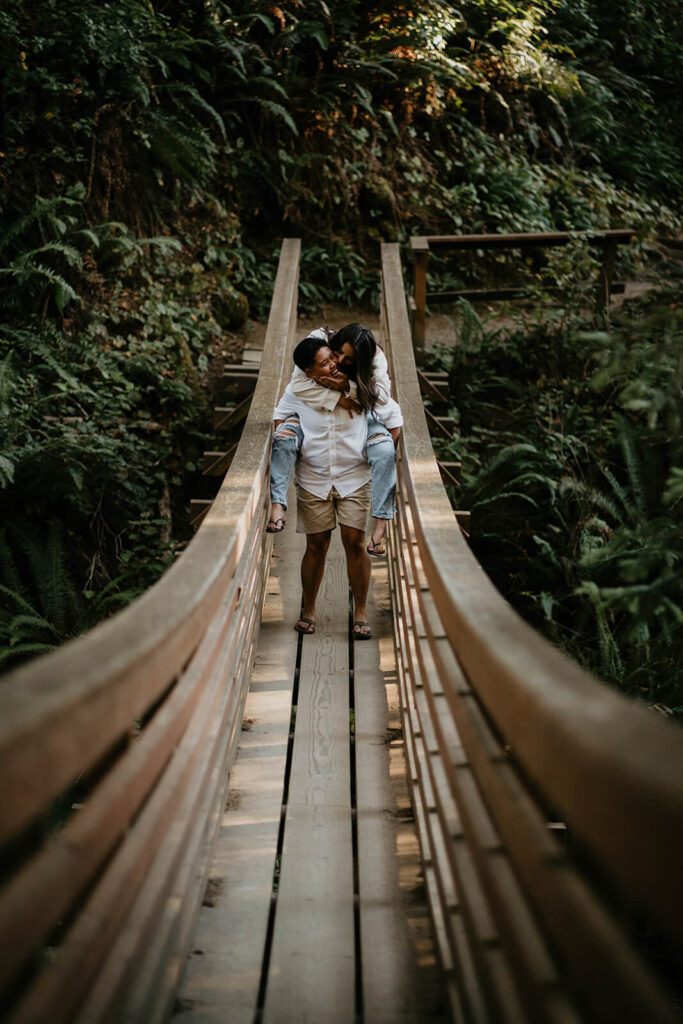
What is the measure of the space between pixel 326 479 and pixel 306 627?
0.80 m

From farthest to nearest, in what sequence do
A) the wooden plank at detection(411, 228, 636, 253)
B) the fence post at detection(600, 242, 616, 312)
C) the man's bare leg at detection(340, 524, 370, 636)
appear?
the fence post at detection(600, 242, 616, 312) → the wooden plank at detection(411, 228, 636, 253) → the man's bare leg at detection(340, 524, 370, 636)

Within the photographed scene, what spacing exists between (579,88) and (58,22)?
891 cm

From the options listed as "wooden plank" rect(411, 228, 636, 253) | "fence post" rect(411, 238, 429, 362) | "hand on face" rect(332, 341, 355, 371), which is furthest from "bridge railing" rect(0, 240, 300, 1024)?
"wooden plank" rect(411, 228, 636, 253)

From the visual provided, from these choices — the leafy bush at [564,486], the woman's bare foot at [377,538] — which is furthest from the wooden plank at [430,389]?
the woman's bare foot at [377,538]

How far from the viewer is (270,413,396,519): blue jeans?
13.3 ft

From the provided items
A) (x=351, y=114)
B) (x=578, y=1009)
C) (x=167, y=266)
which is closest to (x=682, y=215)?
(x=351, y=114)

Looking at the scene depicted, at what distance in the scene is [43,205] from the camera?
24.2 feet

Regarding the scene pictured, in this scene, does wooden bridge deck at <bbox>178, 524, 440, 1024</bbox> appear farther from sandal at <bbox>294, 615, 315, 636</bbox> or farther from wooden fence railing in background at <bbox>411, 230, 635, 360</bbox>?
wooden fence railing in background at <bbox>411, 230, 635, 360</bbox>

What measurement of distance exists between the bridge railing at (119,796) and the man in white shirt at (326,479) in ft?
4.87

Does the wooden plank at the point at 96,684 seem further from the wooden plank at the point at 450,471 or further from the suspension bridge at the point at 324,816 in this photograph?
the wooden plank at the point at 450,471

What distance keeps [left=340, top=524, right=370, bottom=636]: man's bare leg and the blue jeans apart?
0.21 metres

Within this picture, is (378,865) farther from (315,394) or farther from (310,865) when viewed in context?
(315,394)

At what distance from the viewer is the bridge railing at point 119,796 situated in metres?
1.12

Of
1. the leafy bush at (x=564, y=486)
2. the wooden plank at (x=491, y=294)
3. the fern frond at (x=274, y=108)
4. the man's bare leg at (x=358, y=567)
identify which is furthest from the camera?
the wooden plank at (x=491, y=294)
